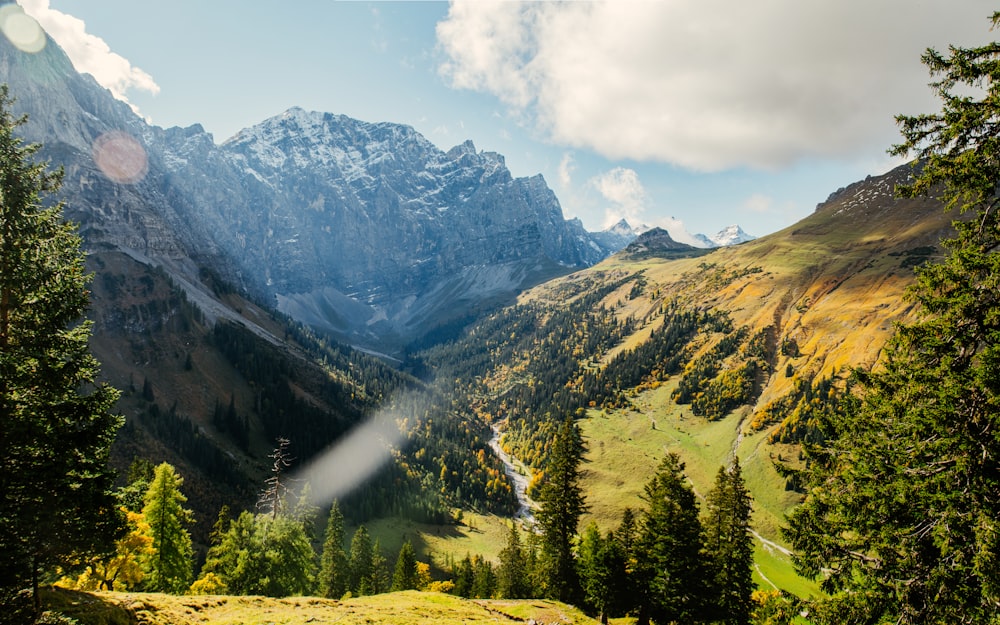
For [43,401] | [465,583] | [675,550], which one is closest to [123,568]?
[43,401]

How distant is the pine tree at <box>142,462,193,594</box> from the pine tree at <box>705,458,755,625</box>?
44876mm

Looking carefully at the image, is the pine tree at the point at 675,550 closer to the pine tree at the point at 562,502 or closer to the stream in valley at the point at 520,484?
the pine tree at the point at 562,502

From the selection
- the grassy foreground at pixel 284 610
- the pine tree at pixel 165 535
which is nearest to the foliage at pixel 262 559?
the pine tree at pixel 165 535

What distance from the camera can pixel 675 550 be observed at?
34531 mm

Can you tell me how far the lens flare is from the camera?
459 feet

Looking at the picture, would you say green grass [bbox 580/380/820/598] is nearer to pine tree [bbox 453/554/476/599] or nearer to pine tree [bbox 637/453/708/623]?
pine tree [bbox 453/554/476/599]

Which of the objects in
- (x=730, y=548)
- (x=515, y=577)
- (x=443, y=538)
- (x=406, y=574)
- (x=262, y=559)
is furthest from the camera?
(x=443, y=538)

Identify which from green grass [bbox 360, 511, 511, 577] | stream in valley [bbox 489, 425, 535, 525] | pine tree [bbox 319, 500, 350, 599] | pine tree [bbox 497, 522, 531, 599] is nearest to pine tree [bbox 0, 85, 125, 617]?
pine tree [bbox 319, 500, 350, 599]

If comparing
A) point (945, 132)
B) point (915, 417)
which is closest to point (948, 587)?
point (915, 417)

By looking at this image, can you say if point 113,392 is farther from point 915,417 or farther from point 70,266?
point 915,417

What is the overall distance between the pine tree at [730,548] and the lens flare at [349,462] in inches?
4514

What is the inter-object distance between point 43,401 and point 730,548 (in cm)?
4334

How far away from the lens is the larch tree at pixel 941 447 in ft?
38.2

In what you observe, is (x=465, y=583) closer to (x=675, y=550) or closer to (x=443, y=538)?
(x=675, y=550)
